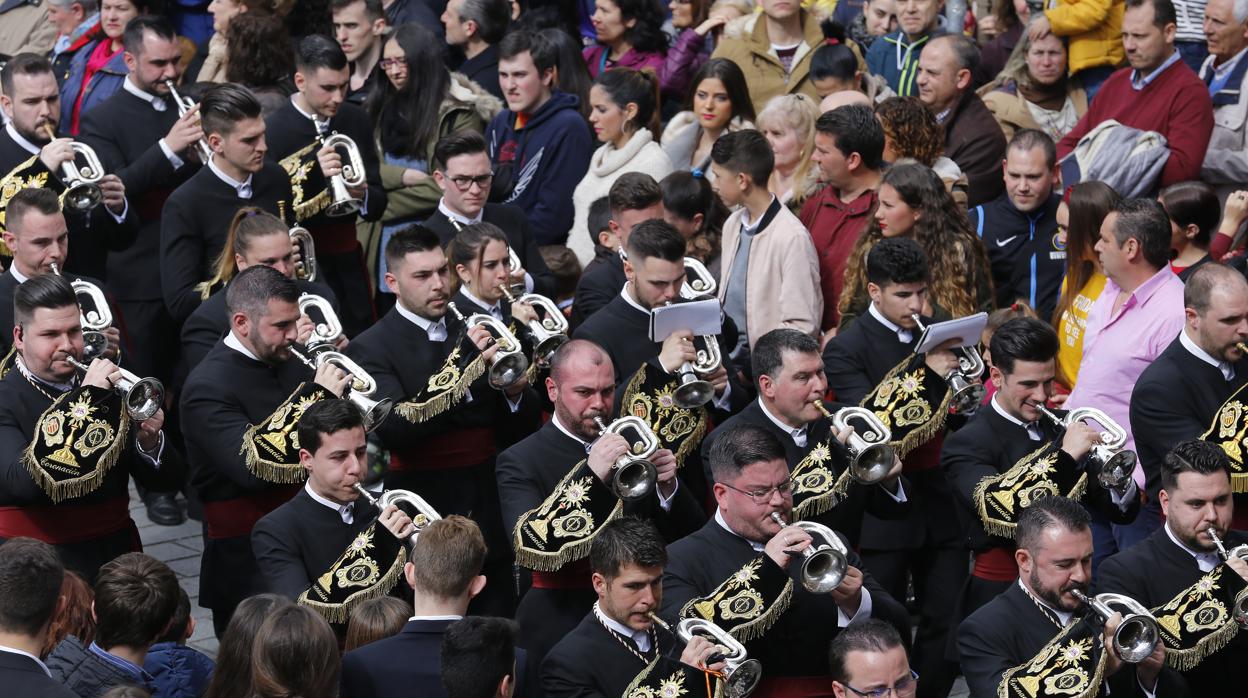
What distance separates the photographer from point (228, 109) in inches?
416

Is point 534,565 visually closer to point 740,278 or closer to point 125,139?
point 740,278

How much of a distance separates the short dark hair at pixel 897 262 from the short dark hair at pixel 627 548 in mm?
2504

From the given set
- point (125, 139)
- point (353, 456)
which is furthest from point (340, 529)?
point (125, 139)

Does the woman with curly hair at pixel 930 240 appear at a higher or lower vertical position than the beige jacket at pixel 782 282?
higher

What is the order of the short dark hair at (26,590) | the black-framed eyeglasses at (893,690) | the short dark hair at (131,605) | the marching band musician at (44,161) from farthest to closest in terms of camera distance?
the marching band musician at (44,161) → the black-framed eyeglasses at (893,690) → the short dark hair at (131,605) → the short dark hair at (26,590)

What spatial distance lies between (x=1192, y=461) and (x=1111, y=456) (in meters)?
0.46

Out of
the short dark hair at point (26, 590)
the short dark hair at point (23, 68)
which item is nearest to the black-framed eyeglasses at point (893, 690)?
the short dark hair at point (26, 590)

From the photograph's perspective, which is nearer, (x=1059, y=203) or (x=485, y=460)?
(x=485, y=460)

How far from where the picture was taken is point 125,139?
11.8 metres

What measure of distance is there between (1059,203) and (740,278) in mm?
1873

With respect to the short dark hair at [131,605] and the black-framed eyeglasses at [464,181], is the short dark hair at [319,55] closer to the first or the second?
the black-framed eyeglasses at [464,181]

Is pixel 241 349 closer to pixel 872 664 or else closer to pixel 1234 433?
pixel 872 664

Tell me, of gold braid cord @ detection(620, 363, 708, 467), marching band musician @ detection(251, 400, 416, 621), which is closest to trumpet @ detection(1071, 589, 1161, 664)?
gold braid cord @ detection(620, 363, 708, 467)

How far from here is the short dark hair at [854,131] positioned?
34.6 feet
